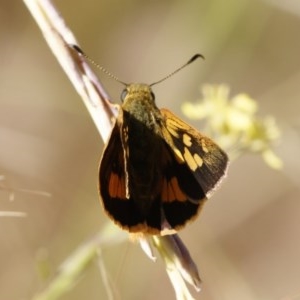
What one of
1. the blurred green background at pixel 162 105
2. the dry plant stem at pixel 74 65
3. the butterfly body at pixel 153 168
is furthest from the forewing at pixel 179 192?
the blurred green background at pixel 162 105

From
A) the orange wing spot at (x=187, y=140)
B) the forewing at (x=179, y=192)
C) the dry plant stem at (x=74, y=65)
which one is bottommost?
the forewing at (x=179, y=192)

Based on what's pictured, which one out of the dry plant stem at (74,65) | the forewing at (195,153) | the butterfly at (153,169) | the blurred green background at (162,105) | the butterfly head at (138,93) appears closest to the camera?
the dry plant stem at (74,65)

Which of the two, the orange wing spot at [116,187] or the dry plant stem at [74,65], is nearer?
the dry plant stem at [74,65]

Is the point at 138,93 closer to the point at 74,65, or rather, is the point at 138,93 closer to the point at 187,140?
the point at 187,140

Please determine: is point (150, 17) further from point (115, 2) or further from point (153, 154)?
point (153, 154)

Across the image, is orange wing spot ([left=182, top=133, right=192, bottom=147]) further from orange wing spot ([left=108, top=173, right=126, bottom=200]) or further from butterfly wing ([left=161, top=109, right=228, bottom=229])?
orange wing spot ([left=108, top=173, right=126, bottom=200])

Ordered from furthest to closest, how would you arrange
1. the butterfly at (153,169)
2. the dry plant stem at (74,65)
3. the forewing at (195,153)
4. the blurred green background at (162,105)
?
1. the blurred green background at (162,105)
2. the forewing at (195,153)
3. the butterfly at (153,169)
4. the dry plant stem at (74,65)

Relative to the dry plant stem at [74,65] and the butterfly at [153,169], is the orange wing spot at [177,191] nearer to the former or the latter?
the butterfly at [153,169]

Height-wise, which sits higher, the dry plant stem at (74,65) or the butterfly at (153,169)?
the dry plant stem at (74,65)
